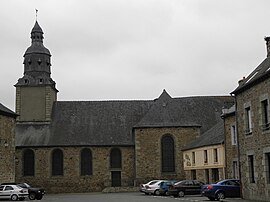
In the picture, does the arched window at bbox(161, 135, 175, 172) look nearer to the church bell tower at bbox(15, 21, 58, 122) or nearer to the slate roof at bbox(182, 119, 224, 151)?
the slate roof at bbox(182, 119, 224, 151)

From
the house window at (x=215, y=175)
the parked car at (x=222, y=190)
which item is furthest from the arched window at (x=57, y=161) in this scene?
the parked car at (x=222, y=190)

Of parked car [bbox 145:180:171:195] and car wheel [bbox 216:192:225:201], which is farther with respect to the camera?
parked car [bbox 145:180:171:195]

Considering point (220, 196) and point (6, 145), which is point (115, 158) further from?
point (220, 196)

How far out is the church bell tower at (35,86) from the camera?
45.8 m

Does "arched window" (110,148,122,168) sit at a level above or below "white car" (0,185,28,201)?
above

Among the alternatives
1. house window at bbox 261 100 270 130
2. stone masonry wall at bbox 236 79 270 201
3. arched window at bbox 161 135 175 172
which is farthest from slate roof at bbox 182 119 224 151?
house window at bbox 261 100 270 130

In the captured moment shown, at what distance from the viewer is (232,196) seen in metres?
24.4

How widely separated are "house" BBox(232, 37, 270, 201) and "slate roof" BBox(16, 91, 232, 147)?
19.2 metres

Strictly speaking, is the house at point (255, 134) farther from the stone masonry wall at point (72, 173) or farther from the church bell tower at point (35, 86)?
the church bell tower at point (35, 86)

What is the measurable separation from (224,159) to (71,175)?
17.2 meters

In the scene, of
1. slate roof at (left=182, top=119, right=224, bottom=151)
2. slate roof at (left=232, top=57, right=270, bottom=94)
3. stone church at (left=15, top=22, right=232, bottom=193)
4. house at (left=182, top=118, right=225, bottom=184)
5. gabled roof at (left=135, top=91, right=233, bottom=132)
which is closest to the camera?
slate roof at (left=232, top=57, right=270, bottom=94)

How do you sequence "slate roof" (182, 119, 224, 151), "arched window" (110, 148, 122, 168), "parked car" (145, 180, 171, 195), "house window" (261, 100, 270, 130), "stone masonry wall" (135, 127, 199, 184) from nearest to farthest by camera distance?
"house window" (261, 100, 270, 130) < "parked car" (145, 180, 171, 195) < "slate roof" (182, 119, 224, 151) < "stone masonry wall" (135, 127, 199, 184) < "arched window" (110, 148, 122, 168)

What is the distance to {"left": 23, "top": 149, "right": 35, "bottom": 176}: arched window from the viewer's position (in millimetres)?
43656

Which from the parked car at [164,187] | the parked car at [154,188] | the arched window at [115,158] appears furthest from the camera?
the arched window at [115,158]
